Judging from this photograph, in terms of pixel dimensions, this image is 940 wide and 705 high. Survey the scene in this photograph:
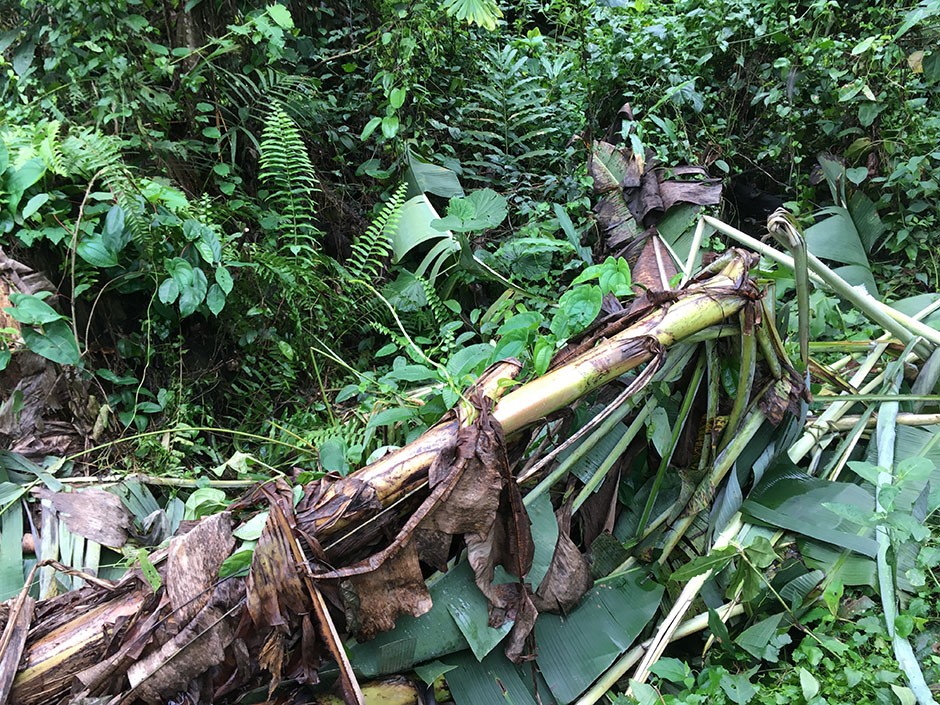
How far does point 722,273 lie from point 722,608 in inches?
35.4

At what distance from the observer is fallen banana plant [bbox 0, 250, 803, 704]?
4.36ft

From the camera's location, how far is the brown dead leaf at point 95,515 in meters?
1.71

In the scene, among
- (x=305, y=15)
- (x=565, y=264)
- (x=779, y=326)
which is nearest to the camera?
(x=779, y=326)

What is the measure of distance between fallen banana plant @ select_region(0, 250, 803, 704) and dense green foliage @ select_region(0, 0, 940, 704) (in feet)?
0.63

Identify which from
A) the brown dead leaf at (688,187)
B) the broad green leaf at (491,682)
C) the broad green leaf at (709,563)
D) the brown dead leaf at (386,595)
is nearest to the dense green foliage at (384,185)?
the brown dead leaf at (688,187)

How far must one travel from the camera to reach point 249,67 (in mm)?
2814

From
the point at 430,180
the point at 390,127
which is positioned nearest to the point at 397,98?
the point at 390,127

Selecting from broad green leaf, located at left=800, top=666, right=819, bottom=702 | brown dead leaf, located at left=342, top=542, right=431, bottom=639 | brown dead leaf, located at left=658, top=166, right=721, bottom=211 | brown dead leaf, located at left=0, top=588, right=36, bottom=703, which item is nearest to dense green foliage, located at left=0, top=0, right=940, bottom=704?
broad green leaf, located at left=800, top=666, right=819, bottom=702

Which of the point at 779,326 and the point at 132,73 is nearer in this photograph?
the point at 779,326

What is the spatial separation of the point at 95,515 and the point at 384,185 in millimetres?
1994

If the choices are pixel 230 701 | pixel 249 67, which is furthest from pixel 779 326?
pixel 249 67

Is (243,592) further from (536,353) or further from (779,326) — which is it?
(779,326)

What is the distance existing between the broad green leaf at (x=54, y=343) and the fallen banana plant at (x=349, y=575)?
0.77m

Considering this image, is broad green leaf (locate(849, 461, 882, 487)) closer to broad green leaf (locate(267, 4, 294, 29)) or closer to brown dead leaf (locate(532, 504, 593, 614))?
brown dead leaf (locate(532, 504, 593, 614))
